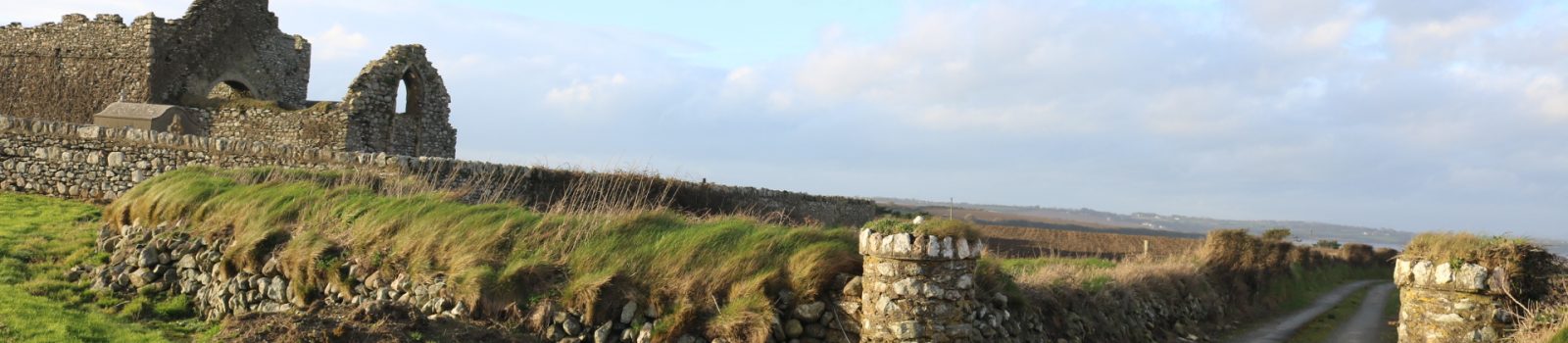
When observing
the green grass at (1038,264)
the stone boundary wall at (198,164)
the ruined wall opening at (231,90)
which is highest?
the ruined wall opening at (231,90)

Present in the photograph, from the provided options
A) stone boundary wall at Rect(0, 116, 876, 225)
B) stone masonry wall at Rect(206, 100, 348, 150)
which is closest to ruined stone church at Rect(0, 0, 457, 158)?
stone masonry wall at Rect(206, 100, 348, 150)

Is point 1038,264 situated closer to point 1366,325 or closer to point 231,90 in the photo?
point 1366,325

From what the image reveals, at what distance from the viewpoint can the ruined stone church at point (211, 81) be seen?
78.7 feet

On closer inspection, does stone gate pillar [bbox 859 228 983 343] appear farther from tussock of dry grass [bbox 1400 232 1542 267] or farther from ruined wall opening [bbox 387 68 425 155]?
ruined wall opening [bbox 387 68 425 155]

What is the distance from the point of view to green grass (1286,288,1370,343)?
71.5 ft

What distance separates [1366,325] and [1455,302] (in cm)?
1463

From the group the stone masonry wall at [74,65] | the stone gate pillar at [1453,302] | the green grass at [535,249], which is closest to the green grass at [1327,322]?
the stone gate pillar at [1453,302]

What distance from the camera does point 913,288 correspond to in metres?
11.0

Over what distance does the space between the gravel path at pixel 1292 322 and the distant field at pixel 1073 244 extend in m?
3.73

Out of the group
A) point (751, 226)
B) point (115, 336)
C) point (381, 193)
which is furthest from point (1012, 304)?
point (115, 336)

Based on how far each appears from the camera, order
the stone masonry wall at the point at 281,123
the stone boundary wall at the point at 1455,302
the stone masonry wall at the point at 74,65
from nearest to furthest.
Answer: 1. the stone boundary wall at the point at 1455,302
2. the stone masonry wall at the point at 281,123
3. the stone masonry wall at the point at 74,65

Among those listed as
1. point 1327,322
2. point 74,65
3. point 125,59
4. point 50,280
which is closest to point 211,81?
point 125,59

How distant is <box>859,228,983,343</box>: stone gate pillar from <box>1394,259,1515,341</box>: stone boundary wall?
17.5 ft

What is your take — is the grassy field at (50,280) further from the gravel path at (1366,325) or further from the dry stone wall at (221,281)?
the gravel path at (1366,325)
